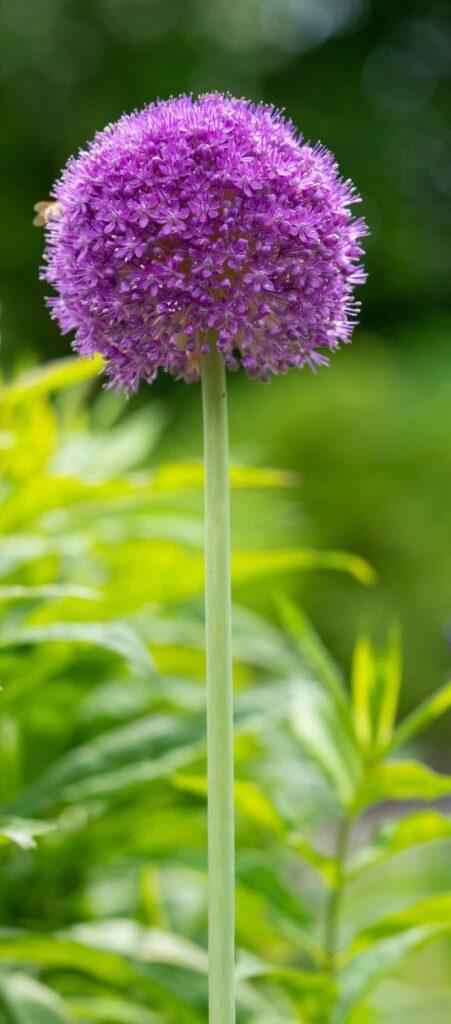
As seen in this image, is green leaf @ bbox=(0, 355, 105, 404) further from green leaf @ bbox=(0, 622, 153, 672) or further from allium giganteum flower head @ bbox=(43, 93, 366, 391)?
allium giganteum flower head @ bbox=(43, 93, 366, 391)

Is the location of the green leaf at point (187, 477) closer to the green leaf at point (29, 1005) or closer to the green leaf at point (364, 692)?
the green leaf at point (364, 692)

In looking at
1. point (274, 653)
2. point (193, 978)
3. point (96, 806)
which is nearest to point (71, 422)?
point (274, 653)

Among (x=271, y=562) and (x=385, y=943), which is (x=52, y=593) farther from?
(x=385, y=943)

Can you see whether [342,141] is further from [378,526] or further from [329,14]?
[378,526]

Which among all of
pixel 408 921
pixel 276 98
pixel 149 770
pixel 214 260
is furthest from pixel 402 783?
pixel 276 98

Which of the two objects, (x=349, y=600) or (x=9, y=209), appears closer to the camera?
(x=349, y=600)

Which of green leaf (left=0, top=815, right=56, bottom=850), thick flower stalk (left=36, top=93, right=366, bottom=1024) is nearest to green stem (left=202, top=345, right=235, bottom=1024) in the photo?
thick flower stalk (left=36, top=93, right=366, bottom=1024)
